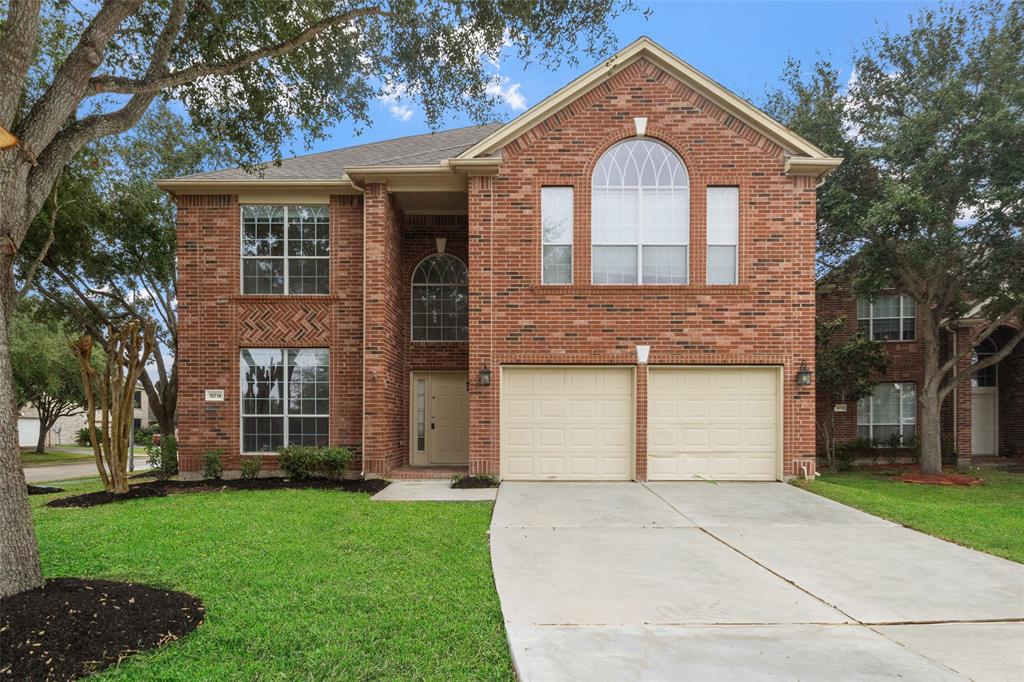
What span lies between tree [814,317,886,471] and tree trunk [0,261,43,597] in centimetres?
1508

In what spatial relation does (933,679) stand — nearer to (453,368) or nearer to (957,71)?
(453,368)

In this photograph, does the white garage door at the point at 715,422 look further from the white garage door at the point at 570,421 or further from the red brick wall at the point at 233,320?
the red brick wall at the point at 233,320

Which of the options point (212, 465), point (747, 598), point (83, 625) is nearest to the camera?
point (83, 625)

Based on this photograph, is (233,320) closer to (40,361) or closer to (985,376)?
(40,361)

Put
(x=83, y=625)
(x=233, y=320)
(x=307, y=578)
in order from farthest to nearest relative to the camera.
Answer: (x=233, y=320) < (x=307, y=578) < (x=83, y=625)

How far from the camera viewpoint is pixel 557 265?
1091 cm

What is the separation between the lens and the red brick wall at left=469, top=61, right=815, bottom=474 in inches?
422

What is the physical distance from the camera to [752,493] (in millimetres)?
9695

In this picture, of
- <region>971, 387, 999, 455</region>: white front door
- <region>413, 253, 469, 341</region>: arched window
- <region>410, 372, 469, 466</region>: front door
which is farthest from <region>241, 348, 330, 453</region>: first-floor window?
<region>971, 387, 999, 455</region>: white front door

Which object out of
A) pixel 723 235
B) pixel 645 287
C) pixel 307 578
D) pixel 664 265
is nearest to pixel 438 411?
pixel 645 287

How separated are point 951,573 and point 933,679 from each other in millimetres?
2776

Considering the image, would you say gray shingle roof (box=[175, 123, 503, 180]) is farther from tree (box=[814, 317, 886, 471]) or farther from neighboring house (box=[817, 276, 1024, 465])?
neighboring house (box=[817, 276, 1024, 465])

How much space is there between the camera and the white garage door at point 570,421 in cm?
1087

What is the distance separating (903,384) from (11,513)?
18931 mm
